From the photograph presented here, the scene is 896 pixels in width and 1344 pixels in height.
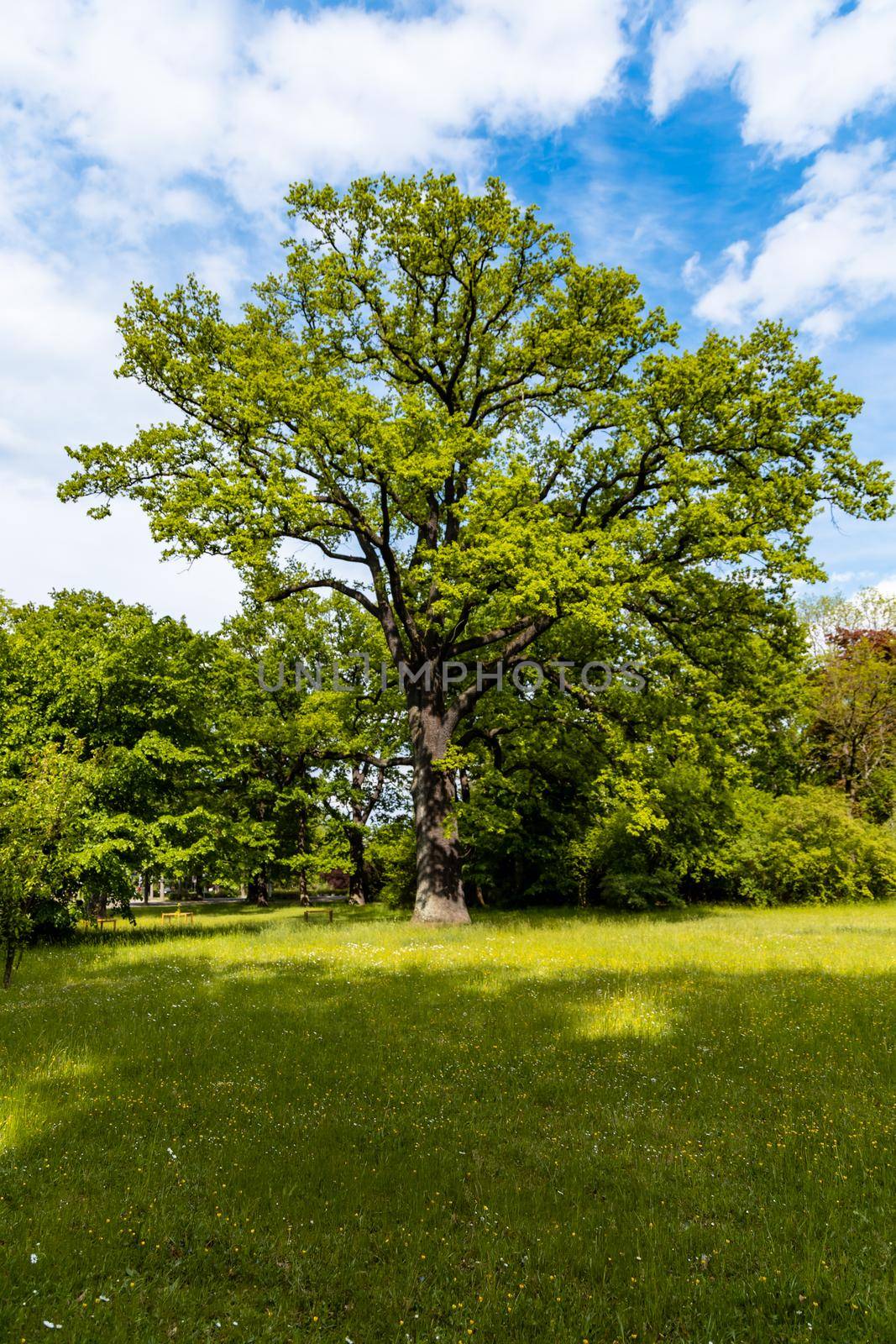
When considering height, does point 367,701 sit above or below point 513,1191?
above

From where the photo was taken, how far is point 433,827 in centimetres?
2267

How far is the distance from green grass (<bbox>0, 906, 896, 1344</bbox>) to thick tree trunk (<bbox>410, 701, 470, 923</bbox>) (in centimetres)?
1036

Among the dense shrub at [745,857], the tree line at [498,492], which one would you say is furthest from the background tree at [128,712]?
the dense shrub at [745,857]

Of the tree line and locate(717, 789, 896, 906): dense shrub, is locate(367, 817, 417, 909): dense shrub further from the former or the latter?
locate(717, 789, 896, 906): dense shrub

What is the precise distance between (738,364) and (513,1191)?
20.6 m

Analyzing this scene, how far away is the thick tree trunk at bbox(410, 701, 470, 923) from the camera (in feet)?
73.2

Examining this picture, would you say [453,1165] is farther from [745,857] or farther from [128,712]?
[745,857]

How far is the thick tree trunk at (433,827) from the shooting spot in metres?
22.3

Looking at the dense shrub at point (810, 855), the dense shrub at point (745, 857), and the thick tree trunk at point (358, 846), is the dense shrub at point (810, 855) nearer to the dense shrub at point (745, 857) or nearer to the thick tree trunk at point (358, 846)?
the dense shrub at point (745, 857)

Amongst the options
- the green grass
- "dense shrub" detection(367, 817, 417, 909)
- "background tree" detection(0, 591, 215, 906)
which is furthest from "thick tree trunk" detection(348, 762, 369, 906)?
the green grass

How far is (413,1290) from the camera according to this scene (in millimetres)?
4383

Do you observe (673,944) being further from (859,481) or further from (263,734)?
(263,734)

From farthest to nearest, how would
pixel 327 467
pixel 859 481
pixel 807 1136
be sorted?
1. pixel 327 467
2. pixel 859 481
3. pixel 807 1136

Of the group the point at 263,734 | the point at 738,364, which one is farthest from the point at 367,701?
the point at 738,364
